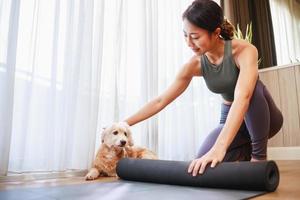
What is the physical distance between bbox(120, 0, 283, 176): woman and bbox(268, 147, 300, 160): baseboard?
1.76m

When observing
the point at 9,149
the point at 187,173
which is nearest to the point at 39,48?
the point at 9,149

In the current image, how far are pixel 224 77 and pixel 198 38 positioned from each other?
226 mm

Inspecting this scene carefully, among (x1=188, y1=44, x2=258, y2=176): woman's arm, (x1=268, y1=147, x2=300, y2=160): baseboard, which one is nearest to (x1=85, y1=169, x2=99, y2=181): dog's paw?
(x1=188, y1=44, x2=258, y2=176): woman's arm

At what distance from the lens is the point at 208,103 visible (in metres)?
2.84

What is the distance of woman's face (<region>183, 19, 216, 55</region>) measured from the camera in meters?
1.23

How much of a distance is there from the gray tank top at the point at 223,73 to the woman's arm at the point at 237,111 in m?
0.04

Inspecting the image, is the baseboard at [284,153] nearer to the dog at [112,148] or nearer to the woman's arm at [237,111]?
the dog at [112,148]

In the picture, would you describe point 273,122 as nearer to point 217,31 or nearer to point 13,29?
point 217,31

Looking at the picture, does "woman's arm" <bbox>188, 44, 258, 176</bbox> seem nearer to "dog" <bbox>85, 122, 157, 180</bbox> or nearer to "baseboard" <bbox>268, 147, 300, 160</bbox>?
"dog" <bbox>85, 122, 157, 180</bbox>

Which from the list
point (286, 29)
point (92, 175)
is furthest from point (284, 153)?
point (92, 175)

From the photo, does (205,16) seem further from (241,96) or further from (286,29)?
(286,29)

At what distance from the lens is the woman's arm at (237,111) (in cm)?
104

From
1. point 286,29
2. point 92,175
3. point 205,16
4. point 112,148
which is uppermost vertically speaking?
point 286,29

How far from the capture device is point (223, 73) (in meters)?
1.34
